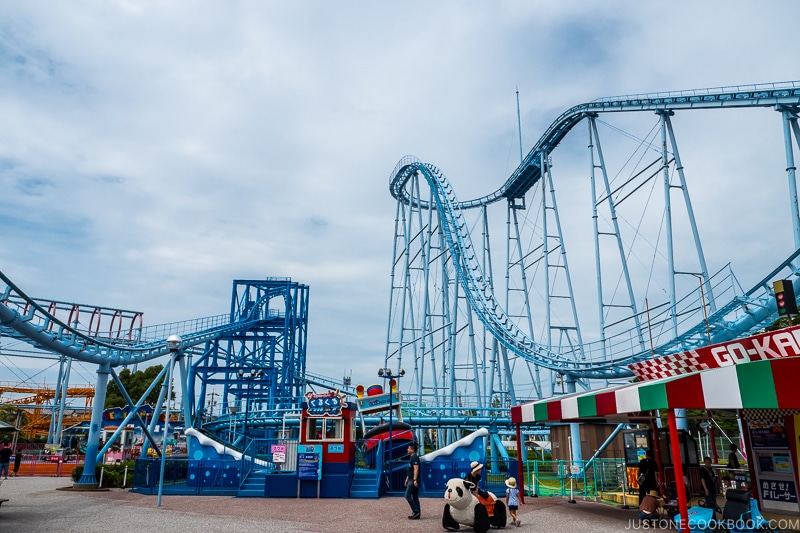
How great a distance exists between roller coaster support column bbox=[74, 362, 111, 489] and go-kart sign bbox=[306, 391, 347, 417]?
7.58 meters

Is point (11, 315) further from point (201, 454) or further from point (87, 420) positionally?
point (87, 420)

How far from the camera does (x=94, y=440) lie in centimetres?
1848

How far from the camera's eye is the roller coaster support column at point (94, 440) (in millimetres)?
17875

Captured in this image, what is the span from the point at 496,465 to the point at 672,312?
26.6ft

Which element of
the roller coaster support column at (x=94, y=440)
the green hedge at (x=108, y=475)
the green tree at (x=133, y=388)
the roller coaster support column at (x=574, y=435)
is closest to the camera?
the roller coaster support column at (x=94, y=440)

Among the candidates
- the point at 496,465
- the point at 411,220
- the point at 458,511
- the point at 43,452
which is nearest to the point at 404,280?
the point at 411,220

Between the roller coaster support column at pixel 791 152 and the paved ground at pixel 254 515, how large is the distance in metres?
8.87

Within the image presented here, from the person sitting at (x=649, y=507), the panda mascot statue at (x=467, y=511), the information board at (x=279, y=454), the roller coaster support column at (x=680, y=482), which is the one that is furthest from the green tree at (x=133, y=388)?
the roller coaster support column at (x=680, y=482)

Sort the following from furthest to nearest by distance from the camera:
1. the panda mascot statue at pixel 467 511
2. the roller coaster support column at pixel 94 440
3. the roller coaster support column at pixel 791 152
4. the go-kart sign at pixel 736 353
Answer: the roller coaster support column at pixel 94 440 < the roller coaster support column at pixel 791 152 < the panda mascot statue at pixel 467 511 < the go-kart sign at pixel 736 353

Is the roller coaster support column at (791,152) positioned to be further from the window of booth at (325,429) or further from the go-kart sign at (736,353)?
the window of booth at (325,429)

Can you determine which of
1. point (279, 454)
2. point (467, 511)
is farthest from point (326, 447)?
point (467, 511)

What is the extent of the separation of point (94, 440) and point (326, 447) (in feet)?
26.9

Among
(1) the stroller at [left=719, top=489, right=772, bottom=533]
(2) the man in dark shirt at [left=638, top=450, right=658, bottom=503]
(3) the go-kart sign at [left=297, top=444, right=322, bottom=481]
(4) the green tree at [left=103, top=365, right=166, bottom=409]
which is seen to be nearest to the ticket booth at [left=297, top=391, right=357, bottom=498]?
(3) the go-kart sign at [left=297, top=444, right=322, bottom=481]

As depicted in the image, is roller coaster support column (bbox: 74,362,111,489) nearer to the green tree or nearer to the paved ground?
the paved ground
